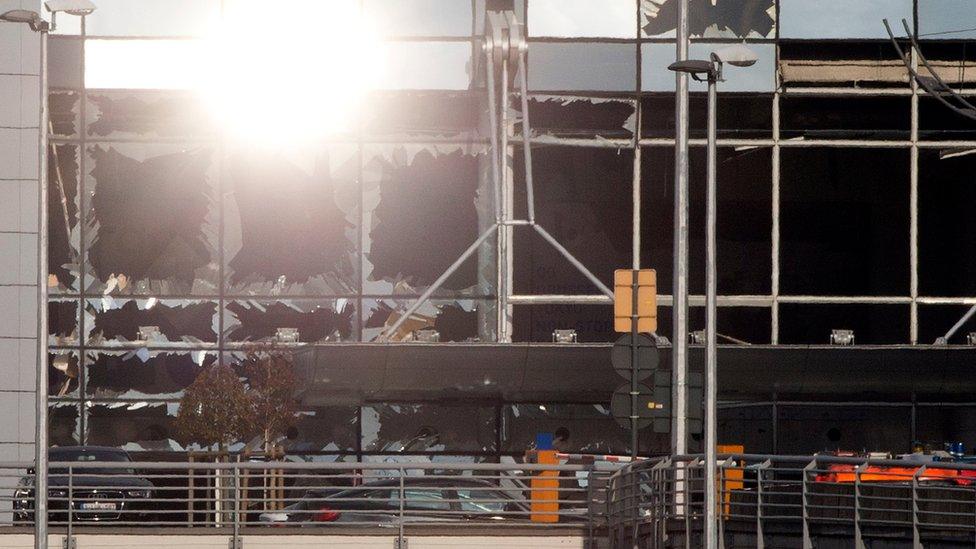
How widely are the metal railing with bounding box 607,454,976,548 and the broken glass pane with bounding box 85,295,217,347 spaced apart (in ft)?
36.7

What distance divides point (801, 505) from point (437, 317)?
1446 cm

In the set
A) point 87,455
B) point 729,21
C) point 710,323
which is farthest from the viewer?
point 729,21

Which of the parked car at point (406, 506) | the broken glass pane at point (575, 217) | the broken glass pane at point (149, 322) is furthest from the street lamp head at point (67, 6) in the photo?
the broken glass pane at point (575, 217)

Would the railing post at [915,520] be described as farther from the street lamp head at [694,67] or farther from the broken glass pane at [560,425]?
the broken glass pane at [560,425]

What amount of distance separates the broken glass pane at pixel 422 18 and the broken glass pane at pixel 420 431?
6570mm

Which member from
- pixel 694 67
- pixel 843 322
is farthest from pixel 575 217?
pixel 694 67

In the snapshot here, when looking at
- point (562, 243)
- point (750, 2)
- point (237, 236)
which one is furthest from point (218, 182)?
point (750, 2)

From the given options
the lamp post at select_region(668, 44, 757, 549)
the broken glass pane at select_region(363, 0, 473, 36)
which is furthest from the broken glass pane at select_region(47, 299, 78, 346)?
the lamp post at select_region(668, 44, 757, 549)

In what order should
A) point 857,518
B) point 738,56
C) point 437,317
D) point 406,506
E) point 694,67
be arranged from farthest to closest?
1. point 437,317
2. point 738,56
3. point 406,506
4. point 694,67
5. point 857,518

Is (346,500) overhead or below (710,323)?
below

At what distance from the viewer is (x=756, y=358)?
33406 mm

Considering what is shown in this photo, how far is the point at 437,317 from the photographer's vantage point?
35.4m

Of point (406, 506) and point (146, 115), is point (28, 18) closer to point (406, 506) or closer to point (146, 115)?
point (406, 506)

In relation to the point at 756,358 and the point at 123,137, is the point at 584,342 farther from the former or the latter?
the point at 123,137
